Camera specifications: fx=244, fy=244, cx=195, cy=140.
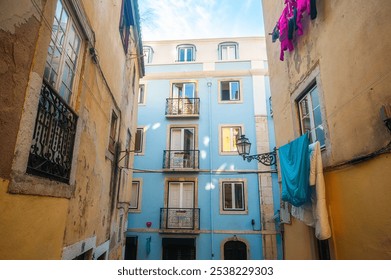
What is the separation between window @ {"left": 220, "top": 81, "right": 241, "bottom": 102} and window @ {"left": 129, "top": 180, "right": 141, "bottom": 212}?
7.56 m

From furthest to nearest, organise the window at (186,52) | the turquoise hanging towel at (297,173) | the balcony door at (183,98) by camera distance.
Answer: the window at (186,52) < the balcony door at (183,98) < the turquoise hanging towel at (297,173)

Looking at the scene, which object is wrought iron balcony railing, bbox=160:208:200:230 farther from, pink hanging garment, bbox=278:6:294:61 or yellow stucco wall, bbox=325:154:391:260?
yellow stucco wall, bbox=325:154:391:260

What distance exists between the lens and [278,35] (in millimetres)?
6461

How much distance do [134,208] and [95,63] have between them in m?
10.9

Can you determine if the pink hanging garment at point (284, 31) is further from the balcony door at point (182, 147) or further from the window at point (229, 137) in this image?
the balcony door at point (182, 147)

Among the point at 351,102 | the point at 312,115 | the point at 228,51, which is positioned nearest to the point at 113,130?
the point at 312,115

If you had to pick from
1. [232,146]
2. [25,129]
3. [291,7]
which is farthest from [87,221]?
[232,146]

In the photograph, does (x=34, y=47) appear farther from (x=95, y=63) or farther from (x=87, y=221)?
(x=87, y=221)

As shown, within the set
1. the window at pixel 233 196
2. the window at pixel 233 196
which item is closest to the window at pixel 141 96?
the window at pixel 233 196

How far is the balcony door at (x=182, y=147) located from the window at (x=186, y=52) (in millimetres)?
5464

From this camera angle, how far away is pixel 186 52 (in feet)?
57.4

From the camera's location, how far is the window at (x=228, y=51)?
16984 millimetres

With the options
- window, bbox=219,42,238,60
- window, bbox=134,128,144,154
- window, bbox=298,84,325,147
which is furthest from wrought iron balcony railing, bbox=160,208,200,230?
window, bbox=219,42,238,60

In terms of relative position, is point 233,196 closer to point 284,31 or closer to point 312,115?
point 312,115
